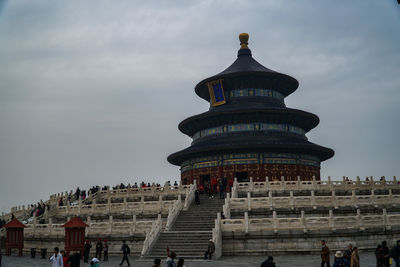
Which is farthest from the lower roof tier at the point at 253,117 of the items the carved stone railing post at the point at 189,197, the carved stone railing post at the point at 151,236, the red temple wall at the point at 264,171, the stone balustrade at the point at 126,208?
the carved stone railing post at the point at 151,236

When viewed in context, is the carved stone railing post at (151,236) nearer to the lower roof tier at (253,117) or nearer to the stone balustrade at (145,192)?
the stone balustrade at (145,192)

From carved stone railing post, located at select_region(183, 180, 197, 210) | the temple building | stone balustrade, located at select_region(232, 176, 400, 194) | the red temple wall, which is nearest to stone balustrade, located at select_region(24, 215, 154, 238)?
carved stone railing post, located at select_region(183, 180, 197, 210)

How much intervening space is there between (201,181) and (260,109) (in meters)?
9.14

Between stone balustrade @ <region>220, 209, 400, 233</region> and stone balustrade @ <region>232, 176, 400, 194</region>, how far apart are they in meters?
5.59

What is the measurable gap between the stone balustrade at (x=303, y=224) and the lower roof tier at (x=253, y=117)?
20.9 metres

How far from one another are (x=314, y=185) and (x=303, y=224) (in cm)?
766

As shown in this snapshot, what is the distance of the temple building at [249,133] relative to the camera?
42.2 metres

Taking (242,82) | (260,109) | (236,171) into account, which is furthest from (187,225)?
(242,82)

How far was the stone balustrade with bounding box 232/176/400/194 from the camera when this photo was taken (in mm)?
30188

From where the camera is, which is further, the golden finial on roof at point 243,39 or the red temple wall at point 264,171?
the golden finial on roof at point 243,39

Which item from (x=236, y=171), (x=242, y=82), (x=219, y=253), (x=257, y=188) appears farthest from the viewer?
(x=242, y=82)

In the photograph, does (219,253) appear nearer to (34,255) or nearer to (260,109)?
(34,255)

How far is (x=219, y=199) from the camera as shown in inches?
1236

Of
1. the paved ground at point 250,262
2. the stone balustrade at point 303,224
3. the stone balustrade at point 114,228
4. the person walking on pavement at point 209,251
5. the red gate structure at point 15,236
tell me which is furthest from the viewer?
the red gate structure at point 15,236
